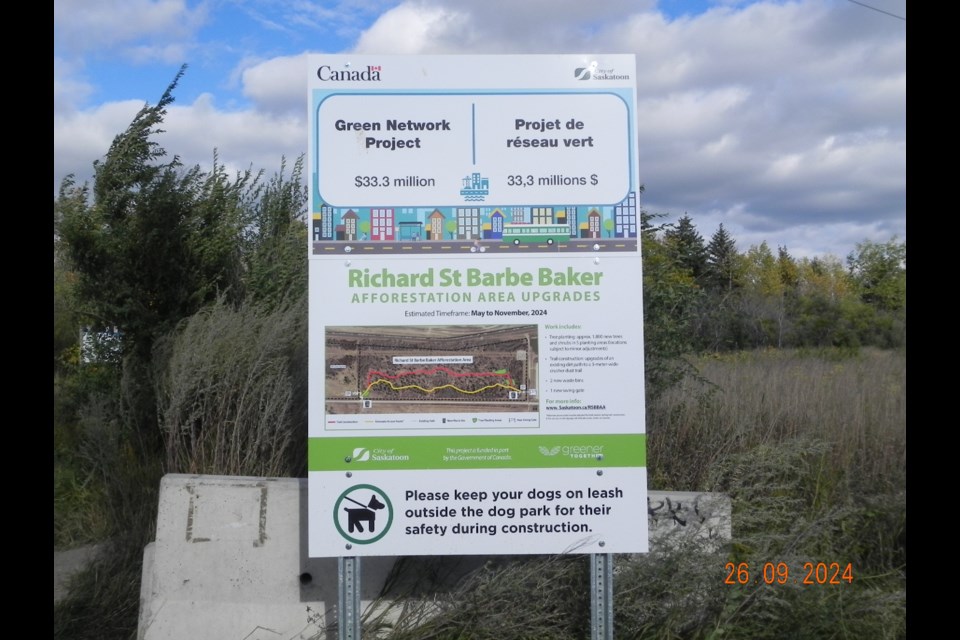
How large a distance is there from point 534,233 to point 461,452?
1190mm

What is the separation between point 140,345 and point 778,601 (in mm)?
5638

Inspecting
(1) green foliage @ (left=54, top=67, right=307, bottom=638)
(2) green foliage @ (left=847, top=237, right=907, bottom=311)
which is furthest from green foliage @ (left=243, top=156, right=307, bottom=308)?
(2) green foliage @ (left=847, top=237, right=907, bottom=311)

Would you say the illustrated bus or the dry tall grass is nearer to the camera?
the illustrated bus

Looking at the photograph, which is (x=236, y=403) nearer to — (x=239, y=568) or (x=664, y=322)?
(x=239, y=568)

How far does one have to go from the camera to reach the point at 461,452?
402cm

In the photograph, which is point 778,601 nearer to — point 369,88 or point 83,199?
point 369,88

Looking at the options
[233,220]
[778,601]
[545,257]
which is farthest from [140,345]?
[778,601]

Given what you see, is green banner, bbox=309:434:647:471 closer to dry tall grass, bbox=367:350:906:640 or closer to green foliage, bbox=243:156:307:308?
dry tall grass, bbox=367:350:906:640

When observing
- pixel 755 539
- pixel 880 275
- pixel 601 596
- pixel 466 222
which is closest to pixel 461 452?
pixel 601 596

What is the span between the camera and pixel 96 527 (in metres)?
6.26

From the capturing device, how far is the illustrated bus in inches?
160

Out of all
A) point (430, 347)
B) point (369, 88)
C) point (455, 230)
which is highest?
point (369, 88)
